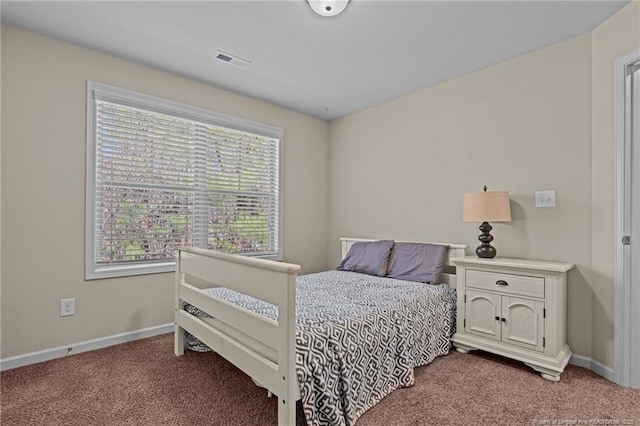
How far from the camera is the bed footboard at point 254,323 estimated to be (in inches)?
55.1

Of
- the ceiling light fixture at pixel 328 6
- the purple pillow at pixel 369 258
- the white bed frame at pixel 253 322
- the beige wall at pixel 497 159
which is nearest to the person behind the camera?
the white bed frame at pixel 253 322

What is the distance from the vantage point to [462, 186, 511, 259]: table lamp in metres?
2.40

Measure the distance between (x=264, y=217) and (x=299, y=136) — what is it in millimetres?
1076

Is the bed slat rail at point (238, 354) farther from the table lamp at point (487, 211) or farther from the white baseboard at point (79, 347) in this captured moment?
the table lamp at point (487, 211)

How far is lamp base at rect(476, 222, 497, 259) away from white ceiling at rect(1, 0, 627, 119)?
136cm

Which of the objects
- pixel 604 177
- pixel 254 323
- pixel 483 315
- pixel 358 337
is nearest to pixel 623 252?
pixel 604 177

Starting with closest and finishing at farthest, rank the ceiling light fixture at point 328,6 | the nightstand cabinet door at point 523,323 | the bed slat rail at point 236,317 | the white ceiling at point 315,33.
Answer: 1. the bed slat rail at point 236,317
2. the ceiling light fixture at point 328,6
3. the white ceiling at point 315,33
4. the nightstand cabinet door at point 523,323

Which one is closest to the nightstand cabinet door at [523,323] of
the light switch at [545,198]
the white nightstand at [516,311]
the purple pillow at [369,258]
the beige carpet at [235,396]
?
the white nightstand at [516,311]

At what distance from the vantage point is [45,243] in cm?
230

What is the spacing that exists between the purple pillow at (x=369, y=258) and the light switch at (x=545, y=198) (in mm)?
1279

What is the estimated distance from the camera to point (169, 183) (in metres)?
2.90

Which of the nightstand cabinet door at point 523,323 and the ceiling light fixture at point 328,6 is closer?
the ceiling light fixture at point 328,6

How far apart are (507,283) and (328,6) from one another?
215 cm

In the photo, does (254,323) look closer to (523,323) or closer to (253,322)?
(253,322)
